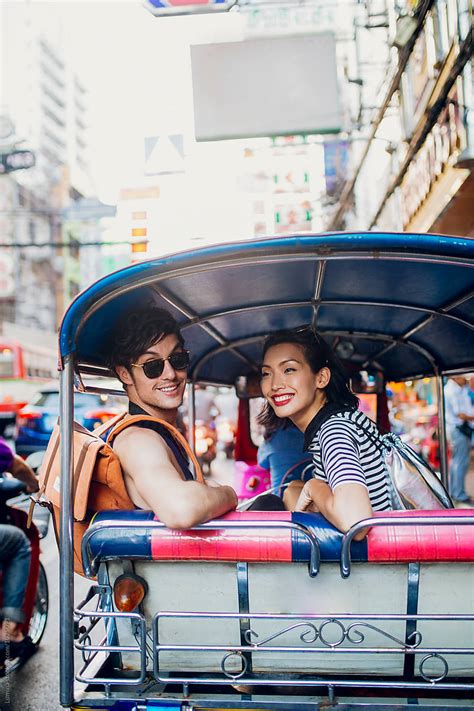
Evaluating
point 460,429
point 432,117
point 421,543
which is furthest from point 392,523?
point 460,429

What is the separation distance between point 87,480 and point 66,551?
0.24 metres

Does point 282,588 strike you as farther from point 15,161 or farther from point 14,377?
point 14,377

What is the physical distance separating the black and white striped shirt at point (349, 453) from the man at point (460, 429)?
6323 mm

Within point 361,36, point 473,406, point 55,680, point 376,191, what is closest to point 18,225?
point 376,191

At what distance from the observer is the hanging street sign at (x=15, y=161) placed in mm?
14703

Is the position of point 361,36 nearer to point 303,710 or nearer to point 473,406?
point 473,406

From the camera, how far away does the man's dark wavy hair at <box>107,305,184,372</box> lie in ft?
9.11

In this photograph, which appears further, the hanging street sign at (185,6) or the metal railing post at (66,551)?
the hanging street sign at (185,6)

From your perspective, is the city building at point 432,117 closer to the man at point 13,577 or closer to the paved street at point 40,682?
the man at point 13,577

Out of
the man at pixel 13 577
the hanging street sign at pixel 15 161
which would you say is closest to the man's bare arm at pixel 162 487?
the man at pixel 13 577

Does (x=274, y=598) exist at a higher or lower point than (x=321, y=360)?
lower

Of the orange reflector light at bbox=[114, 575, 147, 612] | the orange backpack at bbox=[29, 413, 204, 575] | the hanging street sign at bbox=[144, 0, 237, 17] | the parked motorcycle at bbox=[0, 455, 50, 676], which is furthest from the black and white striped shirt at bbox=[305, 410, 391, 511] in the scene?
the hanging street sign at bbox=[144, 0, 237, 17]

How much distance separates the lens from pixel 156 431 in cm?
247

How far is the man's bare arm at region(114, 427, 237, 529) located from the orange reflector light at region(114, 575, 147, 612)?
227 mm
